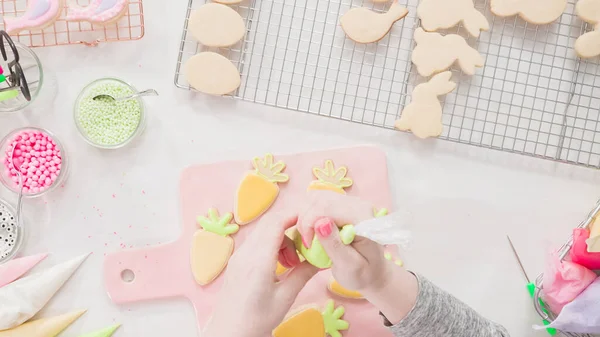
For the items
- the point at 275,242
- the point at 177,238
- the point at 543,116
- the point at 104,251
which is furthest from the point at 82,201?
the point at 543,116

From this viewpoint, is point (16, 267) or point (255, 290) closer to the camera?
point (255, 290)

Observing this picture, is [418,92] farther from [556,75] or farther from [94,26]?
[94,26]

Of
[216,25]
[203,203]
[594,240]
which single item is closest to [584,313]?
[594,240]

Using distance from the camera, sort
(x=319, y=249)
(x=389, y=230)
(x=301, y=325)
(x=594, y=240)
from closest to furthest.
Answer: (x=389, y=230)
(x=319, y=249)
(x=594, y=240)
(x=301, y=325)

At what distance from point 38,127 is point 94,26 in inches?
9.8

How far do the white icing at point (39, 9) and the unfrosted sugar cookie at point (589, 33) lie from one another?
109 cm

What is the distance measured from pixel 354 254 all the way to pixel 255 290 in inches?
6.9

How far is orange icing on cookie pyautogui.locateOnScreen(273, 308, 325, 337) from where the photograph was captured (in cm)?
123

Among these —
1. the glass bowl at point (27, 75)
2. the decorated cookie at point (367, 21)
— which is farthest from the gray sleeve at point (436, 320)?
the glass bowl at point (27, 75)

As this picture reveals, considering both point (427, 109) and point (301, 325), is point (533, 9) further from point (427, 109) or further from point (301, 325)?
point (301, 325)

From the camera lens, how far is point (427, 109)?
1259 mm

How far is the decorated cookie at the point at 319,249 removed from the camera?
846 millimetres

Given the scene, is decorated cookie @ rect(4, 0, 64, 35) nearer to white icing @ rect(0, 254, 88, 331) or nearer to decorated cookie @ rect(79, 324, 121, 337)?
white icing @ rect(0, 254, 88, 331)

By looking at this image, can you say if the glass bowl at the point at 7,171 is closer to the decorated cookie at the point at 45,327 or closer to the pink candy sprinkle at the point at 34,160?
the pink candy sprinkle at the point at 34,160
